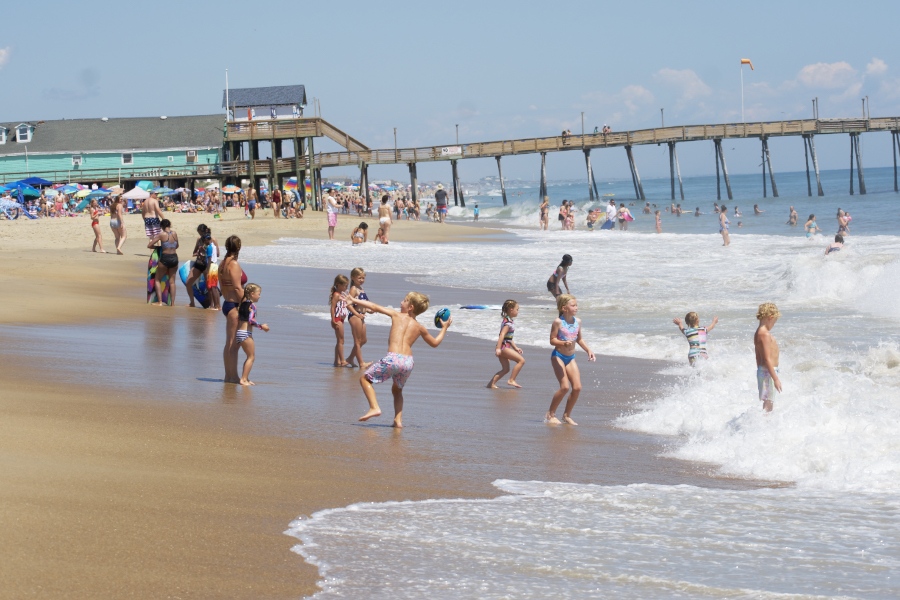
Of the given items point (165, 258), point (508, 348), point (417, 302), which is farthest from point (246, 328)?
point (165, 258)

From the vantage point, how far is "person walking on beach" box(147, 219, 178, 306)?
13.5 meters

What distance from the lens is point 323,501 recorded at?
15.4 feet

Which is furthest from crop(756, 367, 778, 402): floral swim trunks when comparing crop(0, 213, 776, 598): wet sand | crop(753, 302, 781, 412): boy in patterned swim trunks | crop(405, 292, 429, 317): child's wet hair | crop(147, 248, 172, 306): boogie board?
crop(147, 248, 172, 306): boogie board

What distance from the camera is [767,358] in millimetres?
6719

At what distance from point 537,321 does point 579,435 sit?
6.58 metres

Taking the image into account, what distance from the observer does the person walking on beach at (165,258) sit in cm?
1348

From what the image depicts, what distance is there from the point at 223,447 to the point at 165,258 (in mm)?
8509

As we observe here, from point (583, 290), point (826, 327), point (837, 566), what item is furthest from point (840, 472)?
point (583, 290)

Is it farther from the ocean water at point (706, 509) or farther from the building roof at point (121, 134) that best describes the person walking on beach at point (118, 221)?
the building roof at point (121, 134)

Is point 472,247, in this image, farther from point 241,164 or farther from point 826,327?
point 241,164

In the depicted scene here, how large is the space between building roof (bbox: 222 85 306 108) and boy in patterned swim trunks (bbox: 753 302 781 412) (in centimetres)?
5682

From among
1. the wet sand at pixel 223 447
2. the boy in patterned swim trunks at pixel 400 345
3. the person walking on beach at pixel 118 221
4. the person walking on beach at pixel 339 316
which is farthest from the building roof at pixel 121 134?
the boy in patterned swim trunks at pixel 400 345

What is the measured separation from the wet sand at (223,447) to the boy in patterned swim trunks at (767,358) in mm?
924

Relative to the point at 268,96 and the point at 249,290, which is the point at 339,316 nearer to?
the point at 249,290
